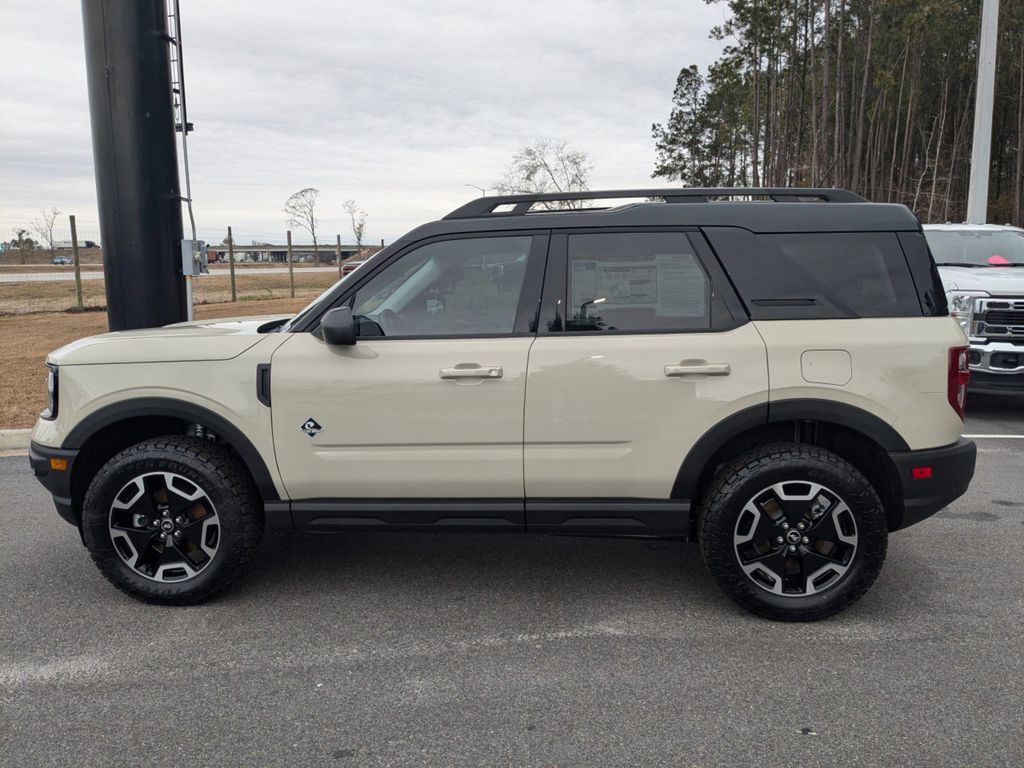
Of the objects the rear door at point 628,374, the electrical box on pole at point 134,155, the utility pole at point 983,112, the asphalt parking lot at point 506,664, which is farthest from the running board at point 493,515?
the utility pole at point 983,112

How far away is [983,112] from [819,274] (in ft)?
46.7

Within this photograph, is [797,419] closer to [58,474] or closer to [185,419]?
[185,419]

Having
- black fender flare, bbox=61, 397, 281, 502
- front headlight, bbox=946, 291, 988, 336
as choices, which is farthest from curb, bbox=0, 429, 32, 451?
front headlight, bbox=946, 291, 988, 336

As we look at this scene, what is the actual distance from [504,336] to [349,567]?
1.62m

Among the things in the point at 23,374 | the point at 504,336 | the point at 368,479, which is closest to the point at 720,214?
the point at 504,336

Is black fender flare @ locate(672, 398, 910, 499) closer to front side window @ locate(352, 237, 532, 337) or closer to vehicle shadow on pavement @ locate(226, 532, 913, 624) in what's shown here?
vehicle shadow on pavement @ locate(226, 532, 913, 624)

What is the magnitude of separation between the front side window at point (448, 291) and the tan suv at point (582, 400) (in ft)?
0.03

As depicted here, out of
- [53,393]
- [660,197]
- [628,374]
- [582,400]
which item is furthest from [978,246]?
[53,393]

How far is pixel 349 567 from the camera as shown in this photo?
14.7 ft

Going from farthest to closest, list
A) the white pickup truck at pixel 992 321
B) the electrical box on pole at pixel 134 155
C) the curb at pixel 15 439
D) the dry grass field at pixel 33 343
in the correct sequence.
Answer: the dry grass field at pixel 33 343, the white pickup truck at pixel 992 321, the curb at pixel 15 439, the electrical box on pole at pixel 134 155

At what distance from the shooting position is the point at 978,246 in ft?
31.6

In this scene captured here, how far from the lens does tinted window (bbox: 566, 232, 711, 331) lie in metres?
3.74

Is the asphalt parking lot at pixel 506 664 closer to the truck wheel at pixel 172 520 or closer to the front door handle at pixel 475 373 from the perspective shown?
the truck wheel at pixel 172 520

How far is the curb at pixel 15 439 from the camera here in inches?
291
